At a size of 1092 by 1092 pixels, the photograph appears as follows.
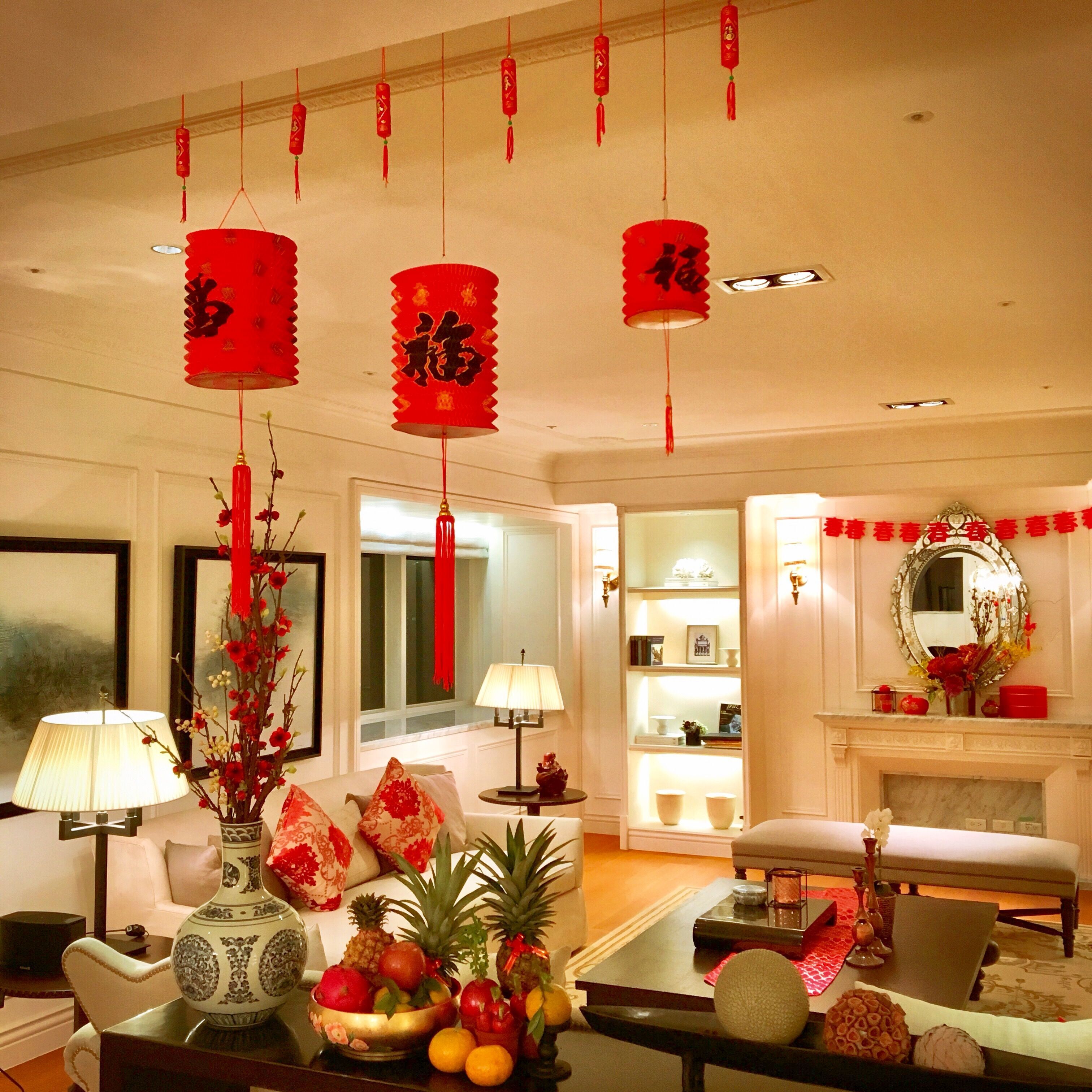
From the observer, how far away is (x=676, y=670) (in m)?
7.62

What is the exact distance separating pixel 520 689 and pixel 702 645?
2.24m

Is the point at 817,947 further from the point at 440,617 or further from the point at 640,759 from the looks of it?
the point at 640,759

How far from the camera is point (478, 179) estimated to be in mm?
2850

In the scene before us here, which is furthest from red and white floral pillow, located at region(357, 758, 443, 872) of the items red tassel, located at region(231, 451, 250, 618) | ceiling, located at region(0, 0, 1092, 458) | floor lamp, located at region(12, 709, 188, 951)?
red tassel, located at region(231, 451, 250, 618)

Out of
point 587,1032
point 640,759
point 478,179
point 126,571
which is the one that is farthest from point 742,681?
point 587,1032

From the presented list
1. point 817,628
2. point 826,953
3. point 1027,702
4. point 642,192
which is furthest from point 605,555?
point 642,192

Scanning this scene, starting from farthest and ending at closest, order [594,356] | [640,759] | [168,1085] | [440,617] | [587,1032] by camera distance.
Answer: [640,759]
[594,356]
[440,617]
[168,1085]
[587,1032]

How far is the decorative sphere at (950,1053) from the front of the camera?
4.68ft

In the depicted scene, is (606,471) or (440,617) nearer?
(440,617)

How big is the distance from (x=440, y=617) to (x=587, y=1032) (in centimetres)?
87

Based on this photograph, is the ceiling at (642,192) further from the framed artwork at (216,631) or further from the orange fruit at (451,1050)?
the orange fruit at (451,1050)

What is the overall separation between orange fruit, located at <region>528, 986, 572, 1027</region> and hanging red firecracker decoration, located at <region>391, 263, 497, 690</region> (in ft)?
2.42

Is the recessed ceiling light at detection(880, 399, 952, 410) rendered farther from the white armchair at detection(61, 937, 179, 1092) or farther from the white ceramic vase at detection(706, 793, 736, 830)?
the white armchair at detection(61, 937, 179, 1092)

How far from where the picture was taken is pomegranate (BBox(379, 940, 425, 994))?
70.0 inches
